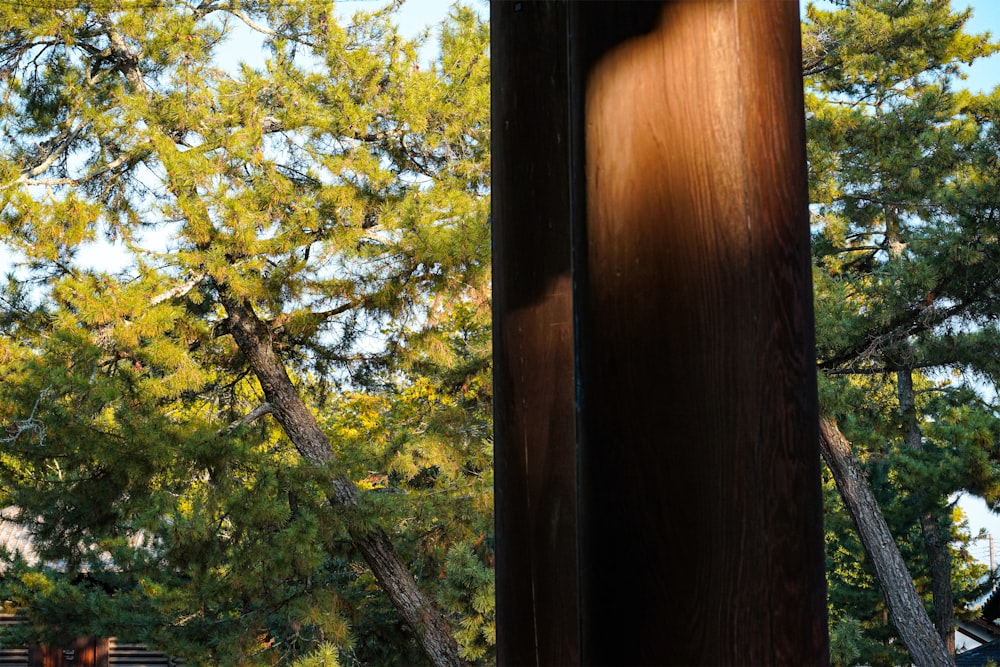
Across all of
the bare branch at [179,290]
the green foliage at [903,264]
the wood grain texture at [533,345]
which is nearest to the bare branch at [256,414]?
the bare branch at [179,290]

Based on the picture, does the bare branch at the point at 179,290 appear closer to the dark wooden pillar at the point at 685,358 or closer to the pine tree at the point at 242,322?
the pine tree at the point at 242,322

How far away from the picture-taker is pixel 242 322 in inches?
339

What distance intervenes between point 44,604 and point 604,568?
10.0 meters

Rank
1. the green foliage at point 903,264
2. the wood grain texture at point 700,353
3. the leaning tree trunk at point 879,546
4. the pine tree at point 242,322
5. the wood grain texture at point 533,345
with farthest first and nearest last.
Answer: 1. the leaning tree trunk at point 879,546
2. the green foliage at point 903,264
3. the pine tree at point 242,322
4. the wood grain texture at point 533,345
5. the wood grain texture at point 700,353

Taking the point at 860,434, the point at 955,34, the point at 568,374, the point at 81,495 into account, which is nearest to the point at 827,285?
the point at 860,434

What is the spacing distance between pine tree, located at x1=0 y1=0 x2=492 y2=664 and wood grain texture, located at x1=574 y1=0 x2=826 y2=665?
600 cm

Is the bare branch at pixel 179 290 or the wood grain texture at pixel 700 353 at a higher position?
the bare branch at pixel 179 290

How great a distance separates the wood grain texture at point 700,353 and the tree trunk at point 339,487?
7261mm

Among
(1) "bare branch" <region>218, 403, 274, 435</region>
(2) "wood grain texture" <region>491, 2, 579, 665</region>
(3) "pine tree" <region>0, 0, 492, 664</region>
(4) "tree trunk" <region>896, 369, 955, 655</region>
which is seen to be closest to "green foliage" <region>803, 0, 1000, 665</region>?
(4) "tree trunk" <region>896, 369, 955, 655</region>

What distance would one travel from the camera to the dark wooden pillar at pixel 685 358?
0.60 meters

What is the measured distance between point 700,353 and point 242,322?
838 cm

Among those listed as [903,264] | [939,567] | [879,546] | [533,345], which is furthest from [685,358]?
[939,567]

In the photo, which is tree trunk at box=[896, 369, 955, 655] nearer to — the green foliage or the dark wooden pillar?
the green foliage

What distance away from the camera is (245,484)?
7.01m
